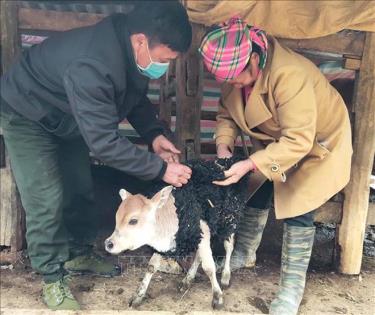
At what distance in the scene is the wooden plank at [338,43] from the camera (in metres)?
3.47

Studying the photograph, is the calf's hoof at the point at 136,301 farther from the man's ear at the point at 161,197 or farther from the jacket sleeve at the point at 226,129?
the jacket sleeve at the point at 226,129

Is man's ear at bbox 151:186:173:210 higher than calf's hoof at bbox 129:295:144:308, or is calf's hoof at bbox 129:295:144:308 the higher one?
man's ear at bbox 151:186:173:210

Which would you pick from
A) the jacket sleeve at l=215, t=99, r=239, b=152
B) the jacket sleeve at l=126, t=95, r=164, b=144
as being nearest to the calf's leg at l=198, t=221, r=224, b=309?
the jacket sleeve at l=215, t=99, r=239, b=152

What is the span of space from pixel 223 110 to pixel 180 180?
0.82 m

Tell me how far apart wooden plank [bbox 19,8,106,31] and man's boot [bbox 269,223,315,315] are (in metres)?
2.19

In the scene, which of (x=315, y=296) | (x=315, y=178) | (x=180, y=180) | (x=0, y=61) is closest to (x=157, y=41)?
(x=180, y=180)

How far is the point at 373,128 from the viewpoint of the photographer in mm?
3574

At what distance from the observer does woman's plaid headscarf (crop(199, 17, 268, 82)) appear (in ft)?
8.89

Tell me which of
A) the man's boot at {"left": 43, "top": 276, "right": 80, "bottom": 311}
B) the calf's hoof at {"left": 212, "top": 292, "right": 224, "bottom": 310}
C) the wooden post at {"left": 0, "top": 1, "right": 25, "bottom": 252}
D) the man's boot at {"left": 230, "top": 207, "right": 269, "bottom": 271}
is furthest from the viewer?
the wooden post at {"left": 0, "top": 1, "right": 25, "bottom": 252}

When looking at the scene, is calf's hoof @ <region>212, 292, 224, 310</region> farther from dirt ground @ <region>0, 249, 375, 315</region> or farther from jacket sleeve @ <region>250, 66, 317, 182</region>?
jacket sleeve @ <region>250, 66, 317, 182</region>

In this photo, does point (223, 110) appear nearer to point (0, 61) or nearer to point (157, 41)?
point (157, 41)

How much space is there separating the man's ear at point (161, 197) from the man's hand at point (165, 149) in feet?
1.34

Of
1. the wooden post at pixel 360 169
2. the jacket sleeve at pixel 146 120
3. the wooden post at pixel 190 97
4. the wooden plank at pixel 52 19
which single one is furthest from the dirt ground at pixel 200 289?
the wooden plank at pixel 52 19

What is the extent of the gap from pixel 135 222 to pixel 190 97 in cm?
130
